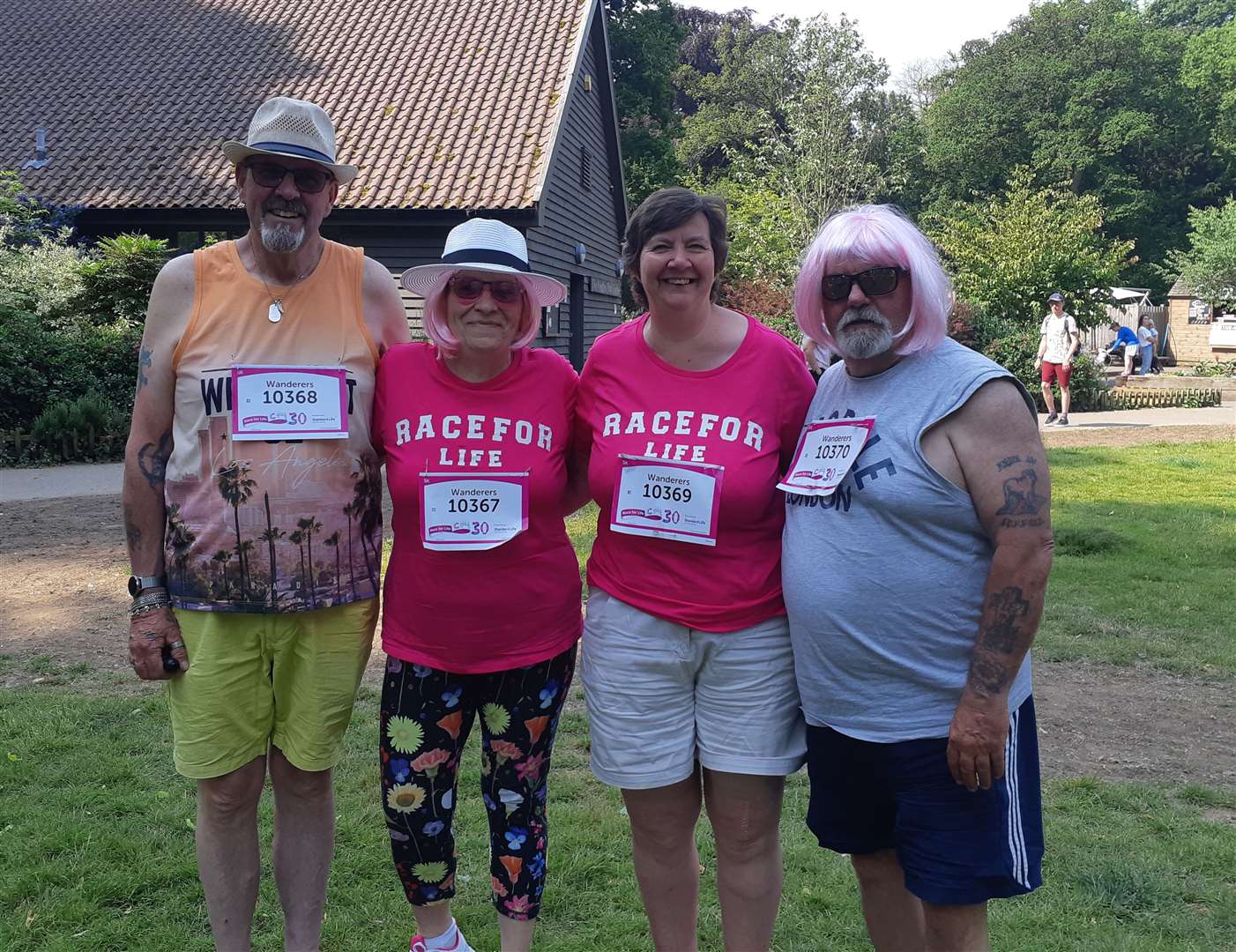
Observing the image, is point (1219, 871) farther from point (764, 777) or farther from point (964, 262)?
point (964, 262)

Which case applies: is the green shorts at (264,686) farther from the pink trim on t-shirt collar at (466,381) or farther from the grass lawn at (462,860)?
the grass lawn at (462,860)

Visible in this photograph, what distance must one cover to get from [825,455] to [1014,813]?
86 cm

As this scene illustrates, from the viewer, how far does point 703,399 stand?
Answer: 255 cm

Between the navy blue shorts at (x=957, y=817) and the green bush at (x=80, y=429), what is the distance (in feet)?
39.1

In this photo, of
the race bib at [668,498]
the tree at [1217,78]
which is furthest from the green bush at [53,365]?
the tree at [1217,78]

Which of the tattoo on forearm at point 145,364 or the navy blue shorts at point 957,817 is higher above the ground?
the tattoo on forearm at point 145,364

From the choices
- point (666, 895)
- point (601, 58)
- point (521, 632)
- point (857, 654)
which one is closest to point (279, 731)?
point (521, 632)

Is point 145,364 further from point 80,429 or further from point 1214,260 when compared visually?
point 1214,260

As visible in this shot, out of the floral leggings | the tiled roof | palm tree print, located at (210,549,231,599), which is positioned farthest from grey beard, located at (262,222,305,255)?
the tiled roof

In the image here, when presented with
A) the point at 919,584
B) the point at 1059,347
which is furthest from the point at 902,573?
the point at 1059,347

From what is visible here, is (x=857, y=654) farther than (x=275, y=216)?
No

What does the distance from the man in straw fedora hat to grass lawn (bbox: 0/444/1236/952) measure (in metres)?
0.71

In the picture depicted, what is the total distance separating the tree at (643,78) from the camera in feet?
100

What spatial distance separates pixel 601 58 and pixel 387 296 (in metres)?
19.4
